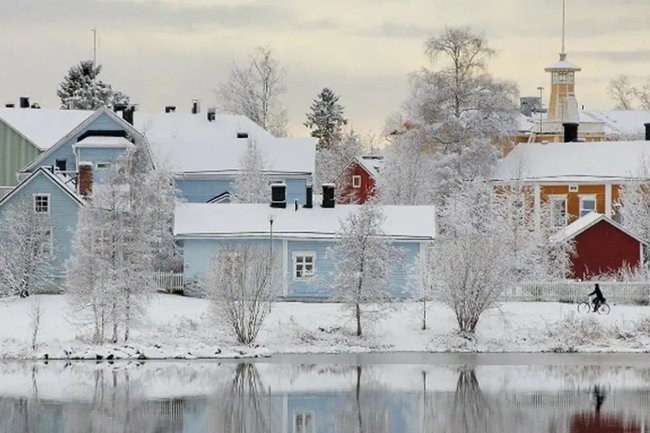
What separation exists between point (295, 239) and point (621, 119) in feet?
229

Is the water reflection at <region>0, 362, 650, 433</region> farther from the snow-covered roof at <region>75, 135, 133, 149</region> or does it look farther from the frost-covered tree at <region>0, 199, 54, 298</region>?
the snow-covered roof at <region>75, 135, 133, 149</region>

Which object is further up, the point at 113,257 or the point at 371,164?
the point at 371,164

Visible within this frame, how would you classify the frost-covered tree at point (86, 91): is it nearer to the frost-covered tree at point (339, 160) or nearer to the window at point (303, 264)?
the frost-covered tree at point (339, 160)

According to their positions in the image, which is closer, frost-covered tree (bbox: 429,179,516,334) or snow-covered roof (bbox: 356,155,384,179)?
frost-covered tree (bbox: 429,179,516,334)

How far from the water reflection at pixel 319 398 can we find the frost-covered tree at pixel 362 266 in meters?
5.73

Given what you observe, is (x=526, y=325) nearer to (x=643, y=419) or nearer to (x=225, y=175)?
(x=643, y=419)

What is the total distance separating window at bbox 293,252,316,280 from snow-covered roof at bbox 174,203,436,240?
77cm

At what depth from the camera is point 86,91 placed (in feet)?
348

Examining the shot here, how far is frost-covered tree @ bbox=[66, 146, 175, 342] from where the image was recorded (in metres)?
51.8

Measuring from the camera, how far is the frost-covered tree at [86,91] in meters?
105

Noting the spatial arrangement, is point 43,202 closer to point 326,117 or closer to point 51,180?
point 51,180

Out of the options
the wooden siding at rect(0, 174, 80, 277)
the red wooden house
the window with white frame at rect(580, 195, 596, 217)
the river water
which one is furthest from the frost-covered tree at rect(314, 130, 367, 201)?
the river water

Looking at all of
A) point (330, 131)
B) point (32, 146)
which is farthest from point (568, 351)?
point (330, 131)

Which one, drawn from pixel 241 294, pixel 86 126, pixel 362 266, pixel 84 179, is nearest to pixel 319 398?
pixel 241 294
